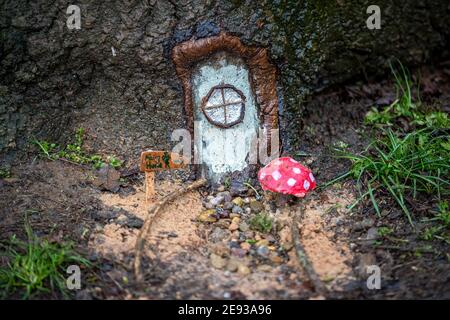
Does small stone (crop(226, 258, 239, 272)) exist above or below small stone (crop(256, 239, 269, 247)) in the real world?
below

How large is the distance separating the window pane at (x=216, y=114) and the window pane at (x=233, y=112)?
0.05 m

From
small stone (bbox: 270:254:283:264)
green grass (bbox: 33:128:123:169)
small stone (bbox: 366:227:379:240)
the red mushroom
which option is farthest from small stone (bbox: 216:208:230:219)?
small stone (bbox: 366:227:379:240)

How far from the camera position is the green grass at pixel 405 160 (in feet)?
12.2

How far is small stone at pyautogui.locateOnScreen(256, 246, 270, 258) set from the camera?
341 cm

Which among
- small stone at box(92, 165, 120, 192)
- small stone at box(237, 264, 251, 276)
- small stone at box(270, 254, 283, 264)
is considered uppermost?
small stone at box(92, 165, 120, 192)

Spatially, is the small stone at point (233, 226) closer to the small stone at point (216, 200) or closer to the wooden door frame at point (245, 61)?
the small stone at point (216, 200)

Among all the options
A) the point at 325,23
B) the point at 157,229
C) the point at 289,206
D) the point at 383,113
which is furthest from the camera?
the point at 383,113

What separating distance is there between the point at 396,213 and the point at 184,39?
2.19 m

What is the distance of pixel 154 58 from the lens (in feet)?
12.8

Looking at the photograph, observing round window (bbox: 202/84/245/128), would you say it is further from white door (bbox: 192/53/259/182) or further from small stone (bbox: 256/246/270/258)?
small stone (bbox: 256/246/270/258)

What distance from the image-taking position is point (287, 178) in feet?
12.0

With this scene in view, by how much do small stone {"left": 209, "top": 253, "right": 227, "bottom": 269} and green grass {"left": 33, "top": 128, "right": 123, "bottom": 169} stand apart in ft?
4.21
